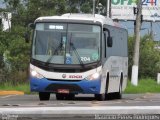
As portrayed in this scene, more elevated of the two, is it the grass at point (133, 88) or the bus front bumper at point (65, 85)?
the bus front bumper at point (65, 85)

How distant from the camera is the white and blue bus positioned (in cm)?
2319

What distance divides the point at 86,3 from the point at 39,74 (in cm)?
5258

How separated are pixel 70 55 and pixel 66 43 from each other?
52cm

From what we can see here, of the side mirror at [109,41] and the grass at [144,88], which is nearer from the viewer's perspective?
the side mirror at [109,41]

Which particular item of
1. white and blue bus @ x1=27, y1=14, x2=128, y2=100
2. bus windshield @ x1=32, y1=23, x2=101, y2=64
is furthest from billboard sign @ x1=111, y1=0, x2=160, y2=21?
bus windshield @ x1=32, y1=23, x2=101, y2=64

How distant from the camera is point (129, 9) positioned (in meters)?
61.6

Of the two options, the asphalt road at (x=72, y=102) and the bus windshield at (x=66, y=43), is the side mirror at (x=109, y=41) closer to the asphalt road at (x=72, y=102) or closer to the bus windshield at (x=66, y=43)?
the bus windshield at (x=66, y=43)

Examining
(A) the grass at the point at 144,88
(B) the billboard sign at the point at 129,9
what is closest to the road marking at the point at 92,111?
(A) the grass at the point at 144,88

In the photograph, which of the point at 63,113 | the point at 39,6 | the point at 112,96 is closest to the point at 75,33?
the point at 112,96

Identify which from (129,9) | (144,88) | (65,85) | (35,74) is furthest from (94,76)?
(129,9)

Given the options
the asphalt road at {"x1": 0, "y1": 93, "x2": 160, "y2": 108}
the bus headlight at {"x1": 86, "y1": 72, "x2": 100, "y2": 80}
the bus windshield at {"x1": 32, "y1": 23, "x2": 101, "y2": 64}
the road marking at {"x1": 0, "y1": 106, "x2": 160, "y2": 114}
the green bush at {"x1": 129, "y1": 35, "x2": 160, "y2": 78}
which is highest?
the road marking at {"x1": 0, "y1": 106, "x2": 160, "y2": 114}

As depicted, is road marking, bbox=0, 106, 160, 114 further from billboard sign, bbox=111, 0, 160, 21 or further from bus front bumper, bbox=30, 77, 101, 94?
billboard sign, bbox=111, 0, 160, 21

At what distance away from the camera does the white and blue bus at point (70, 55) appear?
76.1ft

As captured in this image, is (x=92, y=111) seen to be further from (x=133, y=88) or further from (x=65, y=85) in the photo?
(x=133, y=88)
